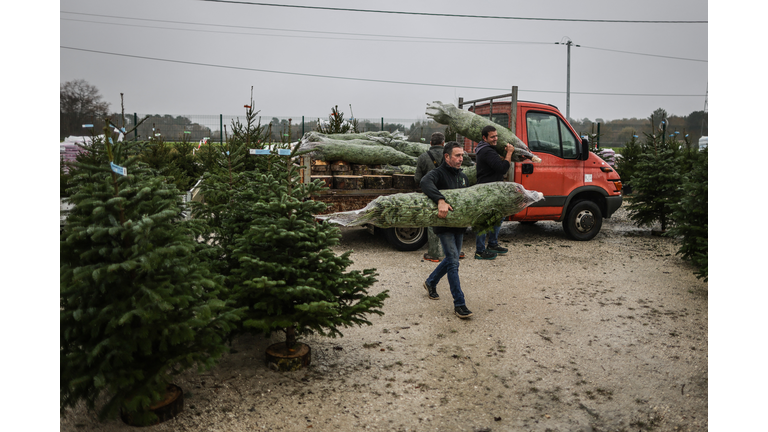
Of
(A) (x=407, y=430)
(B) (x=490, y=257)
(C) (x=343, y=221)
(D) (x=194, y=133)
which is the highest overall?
(D) (x=194, y=133)

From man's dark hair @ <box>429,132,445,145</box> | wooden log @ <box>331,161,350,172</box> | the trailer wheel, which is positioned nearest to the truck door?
man's dark hair @ <box>429,132,445,145</box>

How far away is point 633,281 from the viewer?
20.6 feet

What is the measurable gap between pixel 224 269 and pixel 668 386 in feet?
10.8

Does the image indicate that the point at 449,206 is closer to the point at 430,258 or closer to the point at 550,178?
the point at 430,258

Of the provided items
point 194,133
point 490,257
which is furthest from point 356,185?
point 194,133

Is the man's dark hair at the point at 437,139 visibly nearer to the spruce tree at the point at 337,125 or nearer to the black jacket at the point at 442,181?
the black jacket at the point at 442,181

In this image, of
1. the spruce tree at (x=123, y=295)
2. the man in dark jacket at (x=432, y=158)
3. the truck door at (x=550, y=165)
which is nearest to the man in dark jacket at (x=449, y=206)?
the man in dark jacket at (x=432, y=158)

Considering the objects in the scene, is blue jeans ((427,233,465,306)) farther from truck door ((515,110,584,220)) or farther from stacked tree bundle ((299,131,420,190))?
truck door ((515,110,584,220))

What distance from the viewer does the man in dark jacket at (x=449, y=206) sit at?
4.80 m

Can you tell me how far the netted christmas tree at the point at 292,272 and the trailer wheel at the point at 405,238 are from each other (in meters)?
4.01

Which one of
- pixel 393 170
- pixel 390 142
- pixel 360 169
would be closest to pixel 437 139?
pixel 393 170

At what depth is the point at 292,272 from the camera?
333cm

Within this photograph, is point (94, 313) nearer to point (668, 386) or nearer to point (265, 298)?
point (265, 298)

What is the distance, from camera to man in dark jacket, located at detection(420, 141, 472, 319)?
15.7ft
